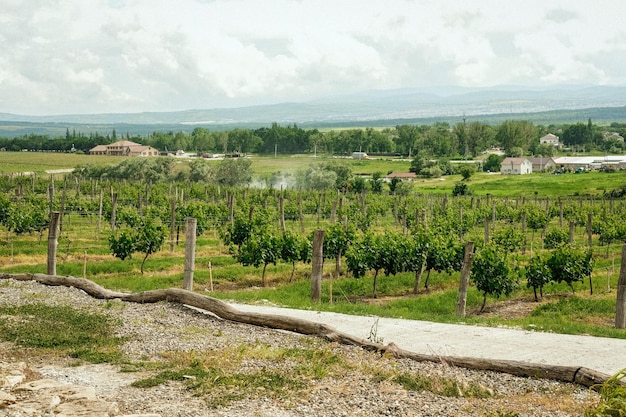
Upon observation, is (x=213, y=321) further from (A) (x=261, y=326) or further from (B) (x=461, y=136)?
(B) (x=461, y=136)

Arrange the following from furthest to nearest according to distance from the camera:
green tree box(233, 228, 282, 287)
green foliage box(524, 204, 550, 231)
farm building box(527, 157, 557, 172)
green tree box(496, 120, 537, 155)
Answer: green tree box(496, 120, 537, 155) < farm building box(527, 157, 557, 172) < green foliage box(524, 204, 550, 231) < green tree box(233, 228, 282, 287)

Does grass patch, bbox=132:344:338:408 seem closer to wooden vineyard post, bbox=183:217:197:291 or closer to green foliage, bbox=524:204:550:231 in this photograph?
wooden vineyard post, bbox=183:217:197:291

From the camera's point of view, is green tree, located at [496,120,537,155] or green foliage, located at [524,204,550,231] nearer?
green foliage, located at [524,204,550,231]

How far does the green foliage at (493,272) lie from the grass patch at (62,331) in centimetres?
1059

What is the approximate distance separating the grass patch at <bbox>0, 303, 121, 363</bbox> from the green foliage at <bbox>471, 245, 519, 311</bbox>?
417 inches

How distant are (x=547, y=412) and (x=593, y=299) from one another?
494 inches

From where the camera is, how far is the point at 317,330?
13438 millimetres

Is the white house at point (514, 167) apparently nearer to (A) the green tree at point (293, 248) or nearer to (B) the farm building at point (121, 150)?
(B) the farm building at point (121, 150)

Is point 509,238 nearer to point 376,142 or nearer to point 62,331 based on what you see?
point 62,331

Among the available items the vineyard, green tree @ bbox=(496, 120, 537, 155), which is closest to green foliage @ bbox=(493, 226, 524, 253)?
the vineyard

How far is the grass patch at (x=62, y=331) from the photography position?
12.3 metres

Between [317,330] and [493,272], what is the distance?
8.80 m

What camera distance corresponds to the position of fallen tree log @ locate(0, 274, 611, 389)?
1082cm

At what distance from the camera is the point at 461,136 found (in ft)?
559
